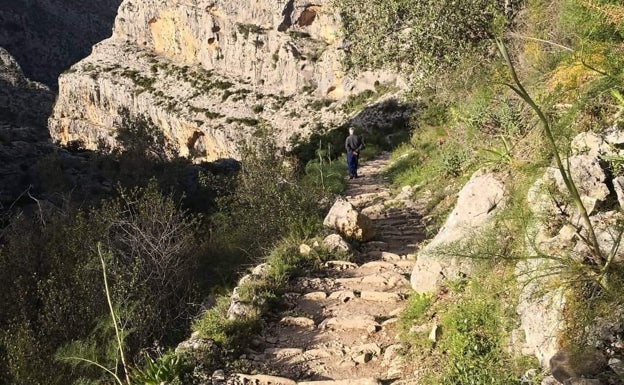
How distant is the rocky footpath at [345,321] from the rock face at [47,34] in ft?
228

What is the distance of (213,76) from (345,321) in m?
42.9

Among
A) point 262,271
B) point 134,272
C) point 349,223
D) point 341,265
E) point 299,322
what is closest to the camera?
point 299,322

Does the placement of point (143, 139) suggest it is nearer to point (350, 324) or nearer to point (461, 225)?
point (350, 324)

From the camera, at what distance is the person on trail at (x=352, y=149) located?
44.8ft

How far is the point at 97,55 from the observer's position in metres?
55.8

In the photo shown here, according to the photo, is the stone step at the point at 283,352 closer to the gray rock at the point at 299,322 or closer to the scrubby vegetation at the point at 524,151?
the gray rock at the point at 299,322

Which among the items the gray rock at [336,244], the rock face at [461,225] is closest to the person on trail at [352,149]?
the gray rock at [336,244]

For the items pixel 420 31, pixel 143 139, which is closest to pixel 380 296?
pixel 420 31

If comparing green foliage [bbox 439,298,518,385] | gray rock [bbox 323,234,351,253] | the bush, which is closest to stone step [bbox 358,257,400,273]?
gray rock [bbox 323,234,351,253]

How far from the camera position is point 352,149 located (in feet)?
45.5

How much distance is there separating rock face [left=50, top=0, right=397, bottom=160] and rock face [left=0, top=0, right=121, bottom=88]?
17246 mm

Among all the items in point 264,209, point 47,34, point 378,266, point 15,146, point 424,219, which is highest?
point 47,34

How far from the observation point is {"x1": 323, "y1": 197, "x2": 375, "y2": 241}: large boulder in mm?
8531

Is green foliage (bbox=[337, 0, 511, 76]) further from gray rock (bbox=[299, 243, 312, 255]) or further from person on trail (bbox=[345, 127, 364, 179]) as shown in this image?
gray rock (bbox=[299, 243, 312, 255])
